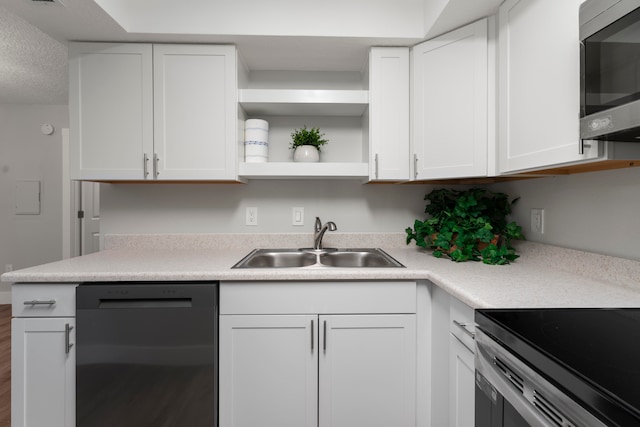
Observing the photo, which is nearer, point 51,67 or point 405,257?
point 405,257

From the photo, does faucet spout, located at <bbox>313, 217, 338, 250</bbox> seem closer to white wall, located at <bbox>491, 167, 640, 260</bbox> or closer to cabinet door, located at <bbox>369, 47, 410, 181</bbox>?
cabinet door, located at <bbox>369, 47, 410, 181</bbox>

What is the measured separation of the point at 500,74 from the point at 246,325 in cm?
158

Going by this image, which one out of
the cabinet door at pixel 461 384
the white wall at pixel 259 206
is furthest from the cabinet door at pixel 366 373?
the white wall at pixel 259 206

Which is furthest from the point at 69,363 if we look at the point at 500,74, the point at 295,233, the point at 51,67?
the point at 51,67

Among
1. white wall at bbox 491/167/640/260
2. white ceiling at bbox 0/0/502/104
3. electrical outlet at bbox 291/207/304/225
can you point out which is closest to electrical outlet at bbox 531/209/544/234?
white wall at bbox 491/167/640/260

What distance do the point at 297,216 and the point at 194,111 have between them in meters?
0.84

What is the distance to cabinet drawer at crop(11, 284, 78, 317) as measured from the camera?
1271 mm

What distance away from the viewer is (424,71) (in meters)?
1.61

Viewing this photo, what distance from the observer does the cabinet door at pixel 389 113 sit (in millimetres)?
1671

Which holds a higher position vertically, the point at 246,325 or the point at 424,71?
the point at 424,71

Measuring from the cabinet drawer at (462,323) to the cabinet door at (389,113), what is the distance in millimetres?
760

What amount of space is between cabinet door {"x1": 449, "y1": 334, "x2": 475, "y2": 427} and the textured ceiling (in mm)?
2780

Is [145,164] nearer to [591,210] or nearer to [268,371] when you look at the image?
[268,371]

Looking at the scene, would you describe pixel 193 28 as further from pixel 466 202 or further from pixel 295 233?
pixel 466 202
